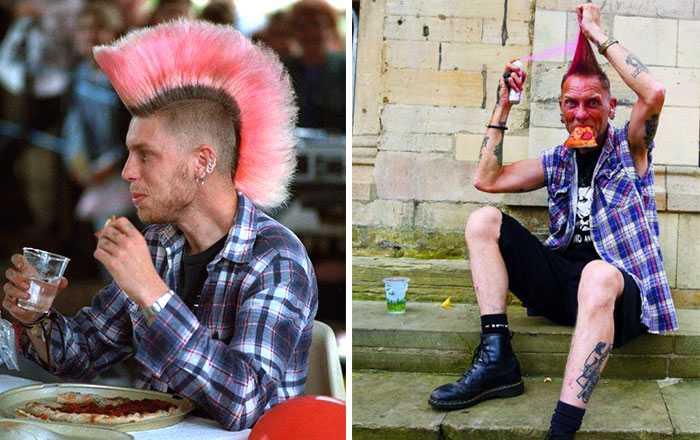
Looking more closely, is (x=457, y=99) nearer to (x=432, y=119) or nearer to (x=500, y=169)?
(x=432, y=119)

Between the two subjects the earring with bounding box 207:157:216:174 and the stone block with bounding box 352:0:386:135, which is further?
the stone block with bounding box 352:0:386:135

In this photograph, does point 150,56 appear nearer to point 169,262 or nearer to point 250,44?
point 250,44

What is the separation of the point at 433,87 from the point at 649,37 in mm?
670

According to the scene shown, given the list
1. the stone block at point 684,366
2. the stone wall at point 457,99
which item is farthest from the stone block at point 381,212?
the stone block at point 684,366

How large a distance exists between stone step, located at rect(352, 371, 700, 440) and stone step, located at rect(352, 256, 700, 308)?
0.83ft

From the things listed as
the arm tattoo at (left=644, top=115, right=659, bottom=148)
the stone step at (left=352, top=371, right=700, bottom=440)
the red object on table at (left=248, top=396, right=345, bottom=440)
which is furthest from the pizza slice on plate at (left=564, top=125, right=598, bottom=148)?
the red object on table at (left=248, top=396, right=345, bottom=440)

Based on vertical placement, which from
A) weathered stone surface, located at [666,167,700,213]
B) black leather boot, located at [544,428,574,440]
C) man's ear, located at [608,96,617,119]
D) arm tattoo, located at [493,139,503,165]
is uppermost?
man's ear, located at [608,96,617,119]

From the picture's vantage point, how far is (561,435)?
6.90 feet

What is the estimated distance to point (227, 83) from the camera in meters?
1.74

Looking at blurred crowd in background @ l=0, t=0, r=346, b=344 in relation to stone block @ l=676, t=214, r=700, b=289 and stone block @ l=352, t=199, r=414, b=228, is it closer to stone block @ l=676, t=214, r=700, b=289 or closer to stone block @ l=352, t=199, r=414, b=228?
stone block @ l=352, t=199, r=414, b=228

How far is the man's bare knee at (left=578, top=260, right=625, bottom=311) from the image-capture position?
6.95ft

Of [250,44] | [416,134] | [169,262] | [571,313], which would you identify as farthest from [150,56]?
[571,313]

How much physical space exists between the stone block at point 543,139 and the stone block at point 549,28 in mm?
256

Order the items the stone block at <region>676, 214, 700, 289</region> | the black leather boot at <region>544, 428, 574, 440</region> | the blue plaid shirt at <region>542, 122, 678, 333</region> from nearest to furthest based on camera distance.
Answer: the black leather boot at <region>544, 428, 574, 440</region>
the blue plaid shirt at <region>542, 122, 678, 333</region>
the stone block at <region>676, 214, 700, 289</region>
